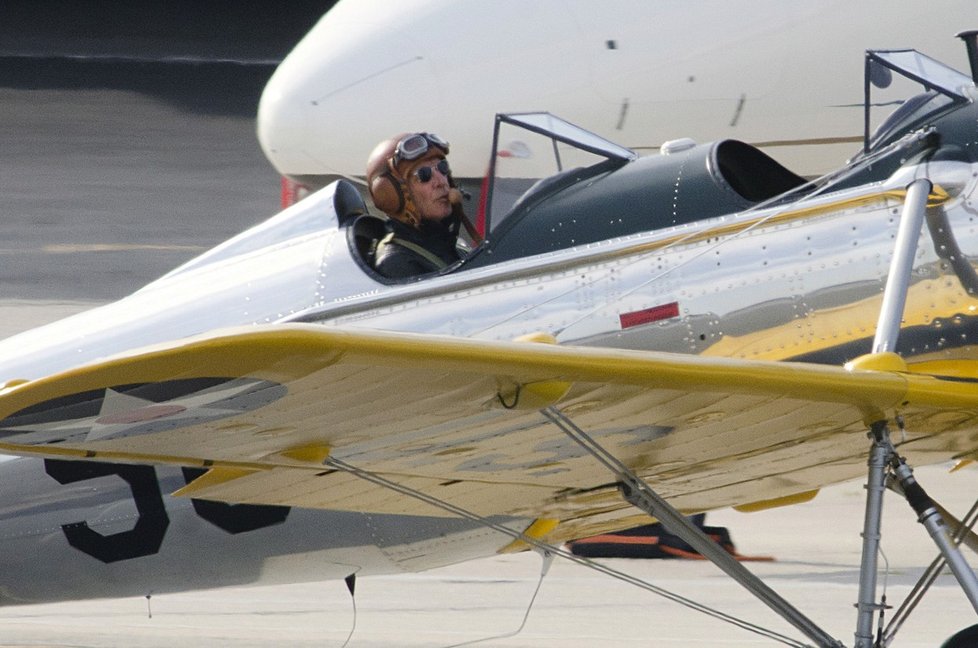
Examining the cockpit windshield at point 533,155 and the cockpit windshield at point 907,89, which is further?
the cockpit windshield at point 533,155

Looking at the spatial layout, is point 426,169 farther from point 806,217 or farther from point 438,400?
point 438,400

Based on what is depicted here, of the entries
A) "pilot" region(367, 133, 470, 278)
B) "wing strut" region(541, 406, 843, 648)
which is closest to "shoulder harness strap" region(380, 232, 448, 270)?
"pilot" region(367, 133, 470, 278)

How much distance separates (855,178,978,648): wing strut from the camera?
3.97m

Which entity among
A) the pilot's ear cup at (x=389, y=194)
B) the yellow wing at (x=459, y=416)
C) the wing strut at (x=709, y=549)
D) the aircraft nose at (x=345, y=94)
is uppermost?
the aircraft nose at (x=345, y=94)

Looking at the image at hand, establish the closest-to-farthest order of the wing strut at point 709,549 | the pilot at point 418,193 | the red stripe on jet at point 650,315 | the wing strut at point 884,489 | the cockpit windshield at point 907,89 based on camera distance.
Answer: the wing strut at point 884,489 < the wing strut at point 709,549 < the red stripe on jet at point 650,315 < the cockpit windshield at point 907,89 < the pilot at point 418,193

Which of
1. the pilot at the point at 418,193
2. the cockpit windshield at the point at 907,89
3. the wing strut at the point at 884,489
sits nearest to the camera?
the wing strut at the point at 884,489

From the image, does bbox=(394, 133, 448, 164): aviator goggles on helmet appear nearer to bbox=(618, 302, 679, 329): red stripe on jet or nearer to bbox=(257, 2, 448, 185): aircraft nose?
bbox=(618, 302, 679, 329): red stripe on jet

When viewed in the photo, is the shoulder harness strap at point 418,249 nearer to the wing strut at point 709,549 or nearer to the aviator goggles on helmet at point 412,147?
the aviator goggles on helmet at point 412,147

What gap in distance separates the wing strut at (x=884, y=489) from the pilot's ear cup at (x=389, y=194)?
5.72 feet

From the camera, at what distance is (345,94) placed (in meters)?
12.1

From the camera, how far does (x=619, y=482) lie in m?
4.65

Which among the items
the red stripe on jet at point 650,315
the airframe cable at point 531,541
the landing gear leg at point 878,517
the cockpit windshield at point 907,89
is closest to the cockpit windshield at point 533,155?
the red stripe on jet at point 650,315

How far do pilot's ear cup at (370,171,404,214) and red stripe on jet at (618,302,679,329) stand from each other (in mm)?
981

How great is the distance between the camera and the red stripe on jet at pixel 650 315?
4.61 m
